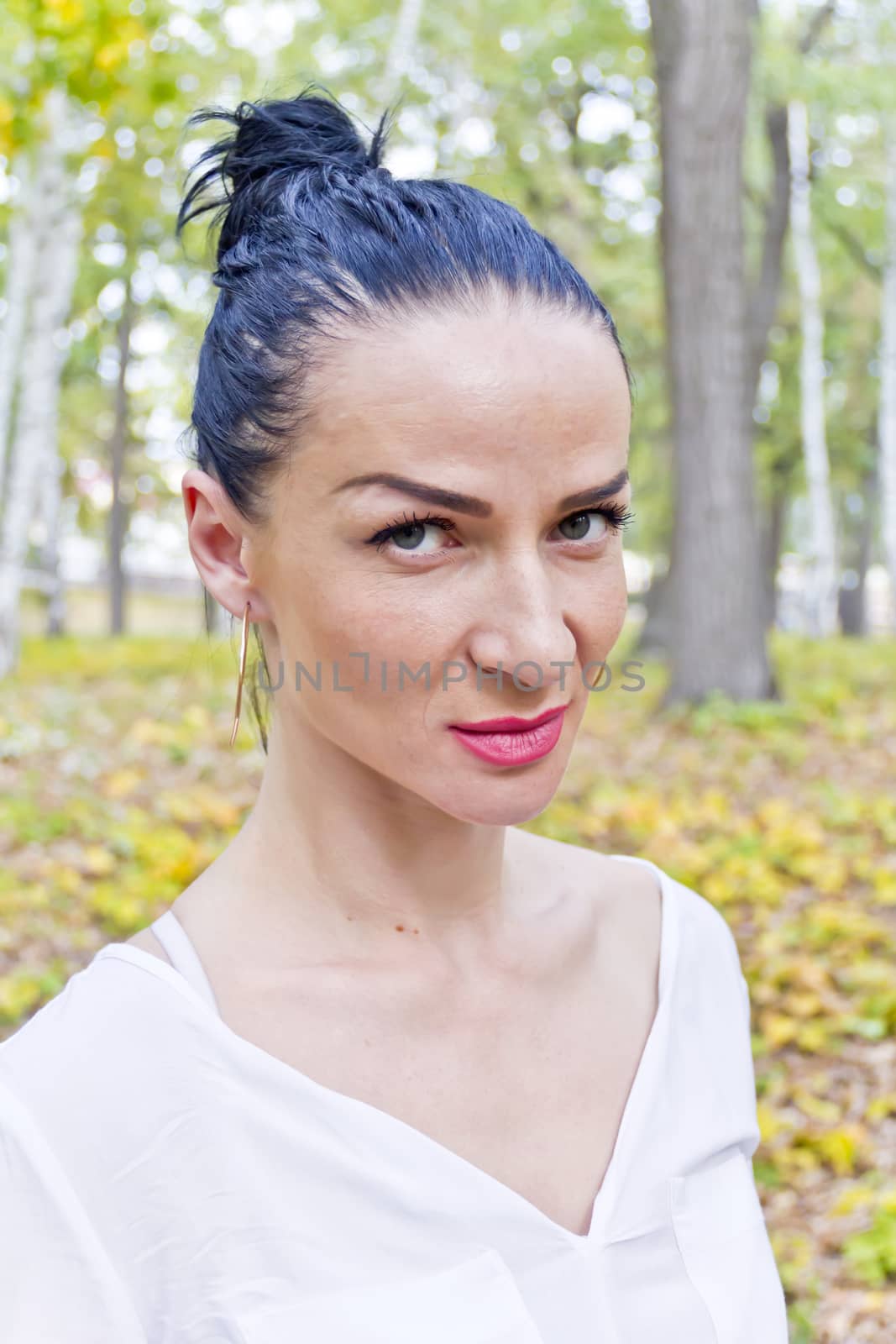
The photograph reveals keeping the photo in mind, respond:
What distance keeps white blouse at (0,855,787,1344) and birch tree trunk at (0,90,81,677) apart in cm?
808

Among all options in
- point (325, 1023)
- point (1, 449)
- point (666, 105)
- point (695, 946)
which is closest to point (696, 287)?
point (666, 105)

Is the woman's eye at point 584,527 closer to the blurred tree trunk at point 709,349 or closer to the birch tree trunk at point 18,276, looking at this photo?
the blurred tree trunk at point 709,349

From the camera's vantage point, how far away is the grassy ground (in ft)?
11.1

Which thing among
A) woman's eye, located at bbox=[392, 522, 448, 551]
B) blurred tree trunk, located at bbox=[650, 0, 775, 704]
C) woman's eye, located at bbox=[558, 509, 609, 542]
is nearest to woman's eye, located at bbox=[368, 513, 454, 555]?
woman's eye, located at bbox=[392, 522, 448, 551]

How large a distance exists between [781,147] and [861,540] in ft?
33.6

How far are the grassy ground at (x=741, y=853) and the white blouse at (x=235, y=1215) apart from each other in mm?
1144

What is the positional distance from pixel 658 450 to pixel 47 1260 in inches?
636

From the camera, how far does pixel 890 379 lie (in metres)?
12.3

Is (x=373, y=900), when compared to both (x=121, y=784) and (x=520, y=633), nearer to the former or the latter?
(x=520, y=633)

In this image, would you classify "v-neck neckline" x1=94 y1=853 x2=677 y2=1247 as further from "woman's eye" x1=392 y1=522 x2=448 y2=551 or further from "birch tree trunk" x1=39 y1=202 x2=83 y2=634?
"birch tree trunk" x1=39 y1=202 x2=83 y2=634

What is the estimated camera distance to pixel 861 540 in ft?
71.9

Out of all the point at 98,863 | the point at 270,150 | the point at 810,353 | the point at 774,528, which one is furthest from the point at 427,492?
the point at 774,528

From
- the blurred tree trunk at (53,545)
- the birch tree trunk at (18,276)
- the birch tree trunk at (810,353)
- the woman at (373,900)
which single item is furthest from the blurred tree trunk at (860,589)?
the woman at (373,900)

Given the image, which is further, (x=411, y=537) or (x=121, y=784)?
(x=121, y=784)
